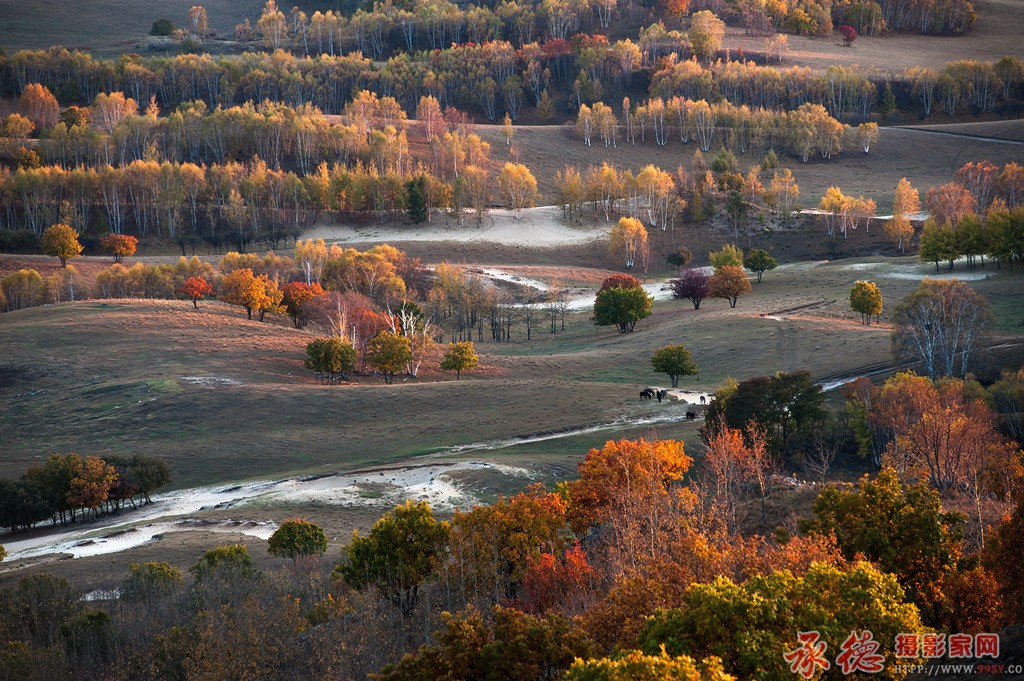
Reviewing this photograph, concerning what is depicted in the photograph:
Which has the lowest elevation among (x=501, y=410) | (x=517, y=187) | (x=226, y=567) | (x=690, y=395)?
(x=690, y=395)

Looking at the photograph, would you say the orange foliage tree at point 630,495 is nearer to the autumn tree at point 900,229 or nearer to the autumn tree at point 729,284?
the autumn tree at point 729,284

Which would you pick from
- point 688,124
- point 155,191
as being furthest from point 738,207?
point 155,191

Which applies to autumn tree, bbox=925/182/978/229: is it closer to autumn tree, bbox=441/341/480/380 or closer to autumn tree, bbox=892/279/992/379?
autumn tree, bbox=892/279/992/379

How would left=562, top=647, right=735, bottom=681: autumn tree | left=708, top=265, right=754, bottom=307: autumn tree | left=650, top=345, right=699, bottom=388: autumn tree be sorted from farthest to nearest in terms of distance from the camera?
left=708, top=265, right=754, bottom=307: autumn tree < left=650, top=345, right=699, bottom=388: autumn tree < left=562, top=647, right=735, bottom=681: autumn tree

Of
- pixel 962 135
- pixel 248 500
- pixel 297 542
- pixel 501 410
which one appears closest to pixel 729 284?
pixel 501 410

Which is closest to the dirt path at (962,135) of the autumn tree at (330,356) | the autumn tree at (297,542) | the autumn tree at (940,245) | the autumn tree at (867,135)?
the autumn tree at (867,135)

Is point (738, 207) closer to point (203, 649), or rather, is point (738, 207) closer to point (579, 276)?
point (579, 276)

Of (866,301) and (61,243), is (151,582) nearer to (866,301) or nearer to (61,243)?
(866,301)

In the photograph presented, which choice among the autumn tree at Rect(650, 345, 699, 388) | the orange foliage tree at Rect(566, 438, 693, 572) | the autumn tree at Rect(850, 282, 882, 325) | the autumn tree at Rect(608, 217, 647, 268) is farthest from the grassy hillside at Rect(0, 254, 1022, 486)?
the autumn tree at Rect(608, 217, 647, 268)
